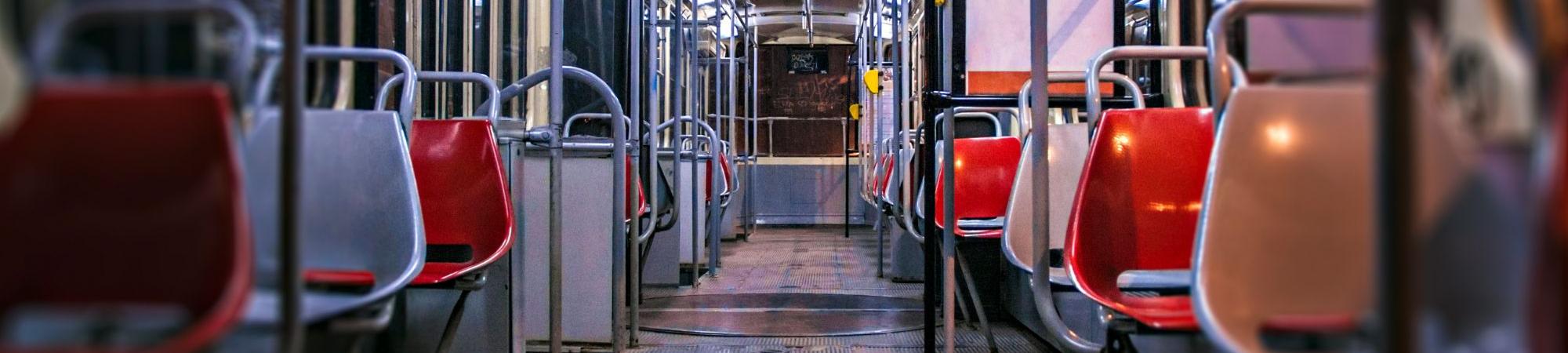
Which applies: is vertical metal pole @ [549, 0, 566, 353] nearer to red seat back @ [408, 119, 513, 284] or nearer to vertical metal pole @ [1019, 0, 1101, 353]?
red seat back @ [408, 119, 513, 284]

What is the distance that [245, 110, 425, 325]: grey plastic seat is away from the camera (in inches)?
32.1

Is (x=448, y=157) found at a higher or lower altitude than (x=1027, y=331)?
higher

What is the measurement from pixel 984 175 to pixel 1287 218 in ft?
10.9

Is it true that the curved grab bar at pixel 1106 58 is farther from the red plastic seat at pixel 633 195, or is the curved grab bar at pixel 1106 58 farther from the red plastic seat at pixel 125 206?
the red plastic seat at pixel 125 206

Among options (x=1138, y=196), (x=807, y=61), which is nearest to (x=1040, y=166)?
(x=1138, y=196)

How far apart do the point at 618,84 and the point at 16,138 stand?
464cm

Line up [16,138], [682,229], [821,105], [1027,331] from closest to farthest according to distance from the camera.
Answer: [16,138] < [1027,331] < [682,229] < [821,105]

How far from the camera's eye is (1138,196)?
2.25 m

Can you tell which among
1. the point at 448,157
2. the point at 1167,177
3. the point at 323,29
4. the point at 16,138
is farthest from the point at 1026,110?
the point at 16,138

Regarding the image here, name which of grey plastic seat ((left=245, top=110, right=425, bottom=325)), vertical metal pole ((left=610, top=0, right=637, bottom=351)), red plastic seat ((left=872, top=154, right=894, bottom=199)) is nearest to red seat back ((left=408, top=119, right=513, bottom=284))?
vertical metal pole ((left=610, top=0, right=637, bottom=351))

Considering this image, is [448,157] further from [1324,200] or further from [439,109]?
[1324,200]

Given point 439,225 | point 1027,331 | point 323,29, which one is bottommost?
point 1027,331

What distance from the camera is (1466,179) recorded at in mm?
706

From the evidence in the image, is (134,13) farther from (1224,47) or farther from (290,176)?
(1224,47)
